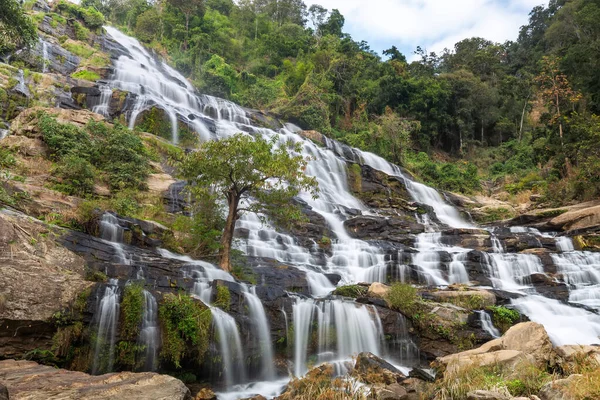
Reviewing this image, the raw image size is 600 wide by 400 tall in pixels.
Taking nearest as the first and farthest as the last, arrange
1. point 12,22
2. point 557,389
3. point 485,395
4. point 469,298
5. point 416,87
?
point 557,389 → point 485,395 → point 12,22 → point 469,298 → point 416,87

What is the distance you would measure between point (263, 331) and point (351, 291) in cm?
397

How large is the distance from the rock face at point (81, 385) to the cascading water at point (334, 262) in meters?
3.18

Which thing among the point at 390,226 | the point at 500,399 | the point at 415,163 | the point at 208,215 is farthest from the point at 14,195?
the point at 415,163

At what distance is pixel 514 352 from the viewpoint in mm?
7227

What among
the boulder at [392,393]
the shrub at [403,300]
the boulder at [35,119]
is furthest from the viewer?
the boulder at [35,119]

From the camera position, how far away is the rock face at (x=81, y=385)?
5.01 m

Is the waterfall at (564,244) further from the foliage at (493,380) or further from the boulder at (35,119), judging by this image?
the boulder at (35,119)

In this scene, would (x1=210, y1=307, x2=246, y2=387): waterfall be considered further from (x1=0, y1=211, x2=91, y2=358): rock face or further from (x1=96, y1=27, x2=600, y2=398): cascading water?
(x1=0, y1=211, x2=91, y2=358): rock face

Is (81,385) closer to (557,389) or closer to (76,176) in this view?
(557,389)

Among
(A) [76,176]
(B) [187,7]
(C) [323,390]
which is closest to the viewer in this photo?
(C) [323,390]

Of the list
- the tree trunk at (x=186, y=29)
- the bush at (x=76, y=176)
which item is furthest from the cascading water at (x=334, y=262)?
the tree trunk at (x=186, y=29)

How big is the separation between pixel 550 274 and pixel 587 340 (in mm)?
5074

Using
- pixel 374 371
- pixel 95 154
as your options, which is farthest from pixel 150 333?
pixel 95 154

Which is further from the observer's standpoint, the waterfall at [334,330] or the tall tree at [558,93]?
the tall tree at [558,93]
